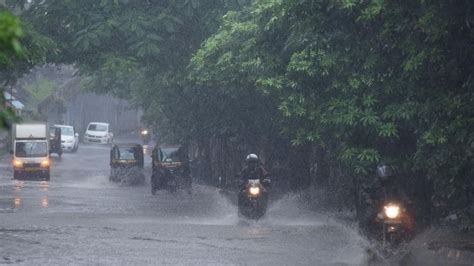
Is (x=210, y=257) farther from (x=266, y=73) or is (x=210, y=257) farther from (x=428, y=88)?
(x=266, y=73)

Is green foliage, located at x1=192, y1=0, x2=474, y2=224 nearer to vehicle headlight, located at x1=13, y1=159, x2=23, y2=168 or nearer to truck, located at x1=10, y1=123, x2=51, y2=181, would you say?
truck, located at x1=10, y1=123, x2=51, y2=181

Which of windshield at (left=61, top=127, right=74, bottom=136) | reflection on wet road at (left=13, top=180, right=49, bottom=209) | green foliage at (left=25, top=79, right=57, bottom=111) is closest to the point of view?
reflection on wet road at (left=13, top=180, right=49, bottom=209)

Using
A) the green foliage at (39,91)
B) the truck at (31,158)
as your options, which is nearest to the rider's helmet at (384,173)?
the truck at (31,158)

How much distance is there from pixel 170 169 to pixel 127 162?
22.9ft

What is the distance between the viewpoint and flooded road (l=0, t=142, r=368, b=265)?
15680mm

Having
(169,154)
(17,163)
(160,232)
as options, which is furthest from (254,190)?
(17,163)

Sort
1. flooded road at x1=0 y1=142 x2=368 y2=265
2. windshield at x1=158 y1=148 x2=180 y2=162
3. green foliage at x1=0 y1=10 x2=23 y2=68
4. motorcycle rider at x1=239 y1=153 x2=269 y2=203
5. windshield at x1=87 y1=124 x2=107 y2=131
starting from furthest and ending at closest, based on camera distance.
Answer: windshield at x1=87 y1=124 x2=107 y2=131, windshield at x1=158 y1=148 x2=180 y2=162, motorcycle rider at x1=239 y1=153 x2=269 y2=203, flooded road at x1=0 y1=142 x2=368 y2=265, green foliage at x1=0 y1=10 x2=23 y2=68

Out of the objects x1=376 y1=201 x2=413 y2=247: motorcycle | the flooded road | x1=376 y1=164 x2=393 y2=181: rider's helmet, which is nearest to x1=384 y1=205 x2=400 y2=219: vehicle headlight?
x1=376 y1=201 x2=413 y2=247: motorcycle

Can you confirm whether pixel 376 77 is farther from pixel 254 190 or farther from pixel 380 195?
pixel 380 195

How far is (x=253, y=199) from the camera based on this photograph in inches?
867

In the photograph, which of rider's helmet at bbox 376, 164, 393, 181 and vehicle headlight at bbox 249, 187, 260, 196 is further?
vehicle headlight at bbox 249, 187, 260, 196

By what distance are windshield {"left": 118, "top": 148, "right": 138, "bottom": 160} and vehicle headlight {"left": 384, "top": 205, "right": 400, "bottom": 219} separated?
29.2 meters

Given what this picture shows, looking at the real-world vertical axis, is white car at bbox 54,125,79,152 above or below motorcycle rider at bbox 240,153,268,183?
above

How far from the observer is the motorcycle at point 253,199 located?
21.9 meters
